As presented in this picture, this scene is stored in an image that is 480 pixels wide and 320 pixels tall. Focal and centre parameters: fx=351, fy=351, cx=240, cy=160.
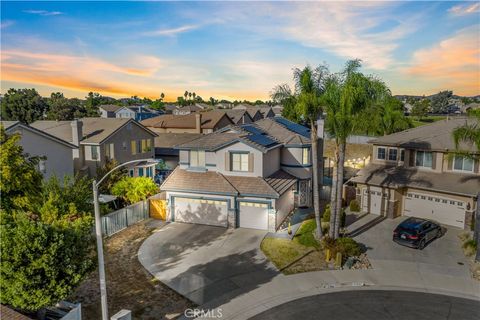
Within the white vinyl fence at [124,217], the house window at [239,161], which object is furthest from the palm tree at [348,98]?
the white vinyl fence at [124,217]

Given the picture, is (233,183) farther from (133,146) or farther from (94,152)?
(133,146)

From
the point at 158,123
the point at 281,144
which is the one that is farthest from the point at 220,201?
the point at 158,123

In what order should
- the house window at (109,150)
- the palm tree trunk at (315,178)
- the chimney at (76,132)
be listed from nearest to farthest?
1. the palm tree trunk at (315,178)
2. the chimney at (76,132)
3. the house window at (109,150)

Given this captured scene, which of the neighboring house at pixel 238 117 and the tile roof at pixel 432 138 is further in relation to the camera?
the neighboring house at pixel 238 117

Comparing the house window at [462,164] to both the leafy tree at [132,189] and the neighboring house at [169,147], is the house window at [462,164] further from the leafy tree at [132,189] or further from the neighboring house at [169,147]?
the neighboring house at [169,147]

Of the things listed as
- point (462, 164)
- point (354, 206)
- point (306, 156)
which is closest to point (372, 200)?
point (354, 206)

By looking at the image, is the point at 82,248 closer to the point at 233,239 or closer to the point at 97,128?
the point at 233,239

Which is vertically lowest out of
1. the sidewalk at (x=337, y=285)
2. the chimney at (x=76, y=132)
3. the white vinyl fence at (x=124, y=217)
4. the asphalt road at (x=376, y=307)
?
the asphalt road at (x=376, y=307)
